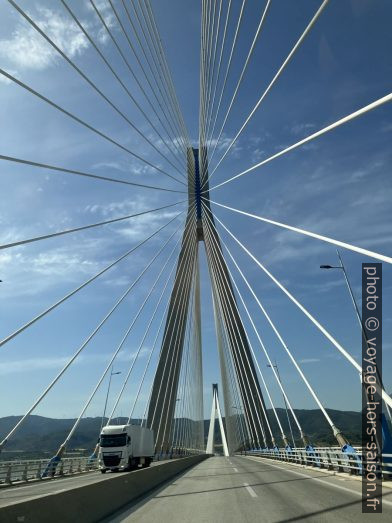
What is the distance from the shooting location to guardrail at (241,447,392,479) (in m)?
14.5

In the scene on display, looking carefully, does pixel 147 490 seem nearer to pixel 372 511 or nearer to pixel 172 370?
pixel 372 511

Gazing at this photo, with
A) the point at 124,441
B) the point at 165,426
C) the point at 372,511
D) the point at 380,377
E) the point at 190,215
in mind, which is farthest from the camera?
the point at 165,426

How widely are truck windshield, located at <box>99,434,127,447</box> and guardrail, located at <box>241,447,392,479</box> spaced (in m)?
9.87

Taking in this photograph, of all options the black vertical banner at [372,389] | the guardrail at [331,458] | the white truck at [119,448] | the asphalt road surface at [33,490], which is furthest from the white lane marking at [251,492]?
the white truck at [119,448]

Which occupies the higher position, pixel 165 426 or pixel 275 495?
pixel 165 426

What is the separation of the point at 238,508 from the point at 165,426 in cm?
3042

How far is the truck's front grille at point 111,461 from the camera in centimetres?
2752

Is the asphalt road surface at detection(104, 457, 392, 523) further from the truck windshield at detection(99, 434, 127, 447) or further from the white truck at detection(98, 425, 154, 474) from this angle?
the truck windshield at detection(99, 434, 127, 447)

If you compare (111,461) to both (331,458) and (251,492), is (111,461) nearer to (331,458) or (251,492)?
(331,458)

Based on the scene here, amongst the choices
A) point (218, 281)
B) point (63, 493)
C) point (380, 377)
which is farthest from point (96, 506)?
point (218, 281)

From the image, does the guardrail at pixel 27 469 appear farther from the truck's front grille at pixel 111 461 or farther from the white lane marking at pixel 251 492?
the white lane marking at pixel 251 492

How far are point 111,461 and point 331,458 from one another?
12795 millimetres

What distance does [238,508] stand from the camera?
9844 mm

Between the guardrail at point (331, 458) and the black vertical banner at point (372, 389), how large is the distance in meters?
0.27
